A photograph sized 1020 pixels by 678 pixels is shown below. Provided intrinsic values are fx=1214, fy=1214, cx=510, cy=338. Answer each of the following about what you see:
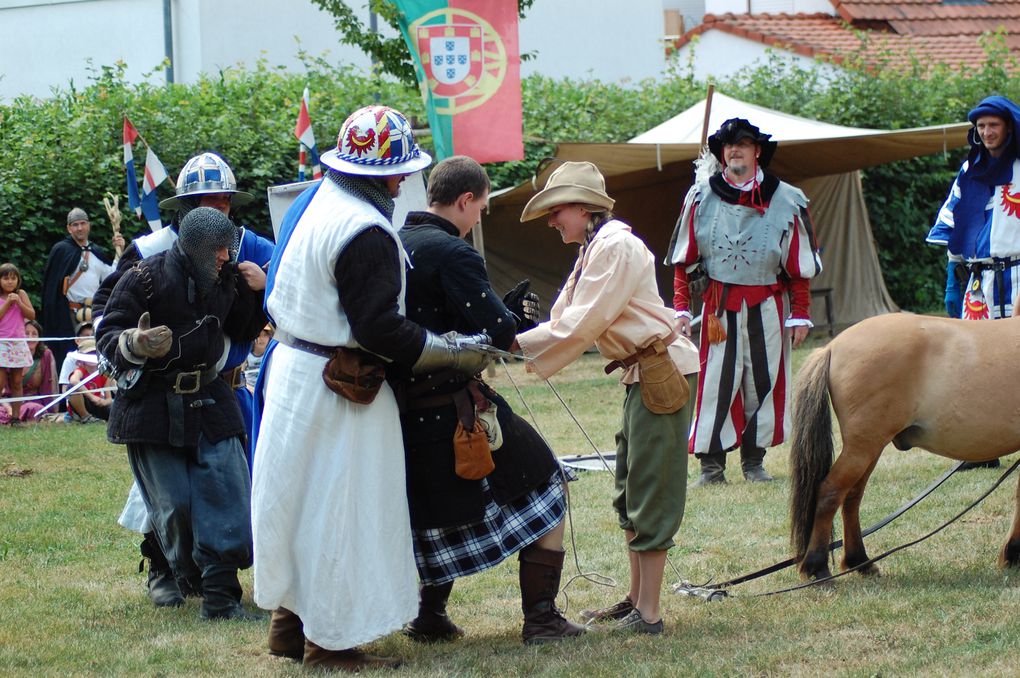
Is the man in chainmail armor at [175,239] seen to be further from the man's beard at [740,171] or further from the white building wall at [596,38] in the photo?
the white building wall at [596,38]

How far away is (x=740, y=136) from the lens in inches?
287

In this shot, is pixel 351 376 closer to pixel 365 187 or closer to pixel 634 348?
pixel 365 187

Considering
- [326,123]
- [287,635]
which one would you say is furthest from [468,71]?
[287,635]

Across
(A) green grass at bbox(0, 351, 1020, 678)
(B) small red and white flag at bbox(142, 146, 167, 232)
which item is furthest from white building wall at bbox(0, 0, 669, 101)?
(A) green grass at bbox(0, 351, 1020, 678)

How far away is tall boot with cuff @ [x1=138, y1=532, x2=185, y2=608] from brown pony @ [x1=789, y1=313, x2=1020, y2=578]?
273 centimetres

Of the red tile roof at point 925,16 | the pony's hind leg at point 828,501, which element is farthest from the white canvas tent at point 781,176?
the pony's hind leg at point 828,501

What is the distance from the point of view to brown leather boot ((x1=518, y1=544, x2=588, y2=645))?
4.44 meters

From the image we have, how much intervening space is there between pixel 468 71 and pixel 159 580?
643 centimetres

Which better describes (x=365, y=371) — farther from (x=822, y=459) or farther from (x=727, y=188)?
(x=727, y=188)

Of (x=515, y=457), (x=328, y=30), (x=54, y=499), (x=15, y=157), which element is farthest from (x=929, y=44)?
(x=515, y=457)

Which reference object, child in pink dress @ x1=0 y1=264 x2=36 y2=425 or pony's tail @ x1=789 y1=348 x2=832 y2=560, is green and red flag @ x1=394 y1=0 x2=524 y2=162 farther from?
pony's tail @ x1=789 y1=348 x2=832 y2=560

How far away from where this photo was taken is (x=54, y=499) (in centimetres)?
810

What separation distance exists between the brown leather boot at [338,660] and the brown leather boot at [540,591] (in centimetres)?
57

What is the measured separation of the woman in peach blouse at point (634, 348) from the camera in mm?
4426
